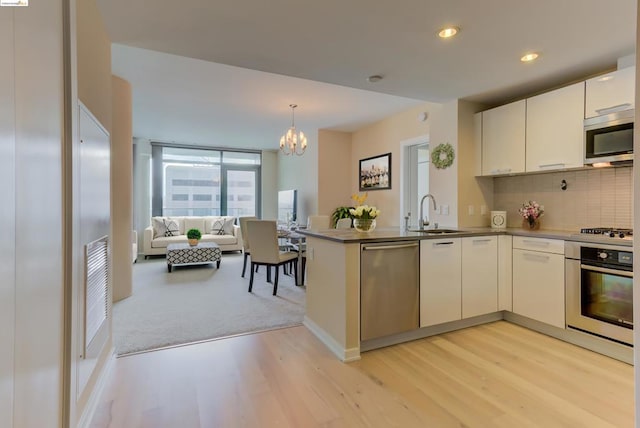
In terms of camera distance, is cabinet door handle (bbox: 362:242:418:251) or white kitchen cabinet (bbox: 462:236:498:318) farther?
white kitchen cabinet (bbox: 462:236:498:318)

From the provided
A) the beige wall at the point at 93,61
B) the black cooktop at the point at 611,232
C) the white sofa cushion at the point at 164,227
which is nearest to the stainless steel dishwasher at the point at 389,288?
the black cooktop at the point at 611,232

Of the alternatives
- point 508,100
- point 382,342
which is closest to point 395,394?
point 382,342

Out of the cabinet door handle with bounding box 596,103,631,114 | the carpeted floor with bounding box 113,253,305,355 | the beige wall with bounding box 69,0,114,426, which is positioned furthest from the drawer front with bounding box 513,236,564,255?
the beige wall with bounding box 69,0,114,426

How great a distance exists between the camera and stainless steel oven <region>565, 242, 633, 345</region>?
223 centimetres

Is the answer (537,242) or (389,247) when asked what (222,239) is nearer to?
(389,247)

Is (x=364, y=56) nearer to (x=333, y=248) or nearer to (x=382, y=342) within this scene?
(x=333, y=248)

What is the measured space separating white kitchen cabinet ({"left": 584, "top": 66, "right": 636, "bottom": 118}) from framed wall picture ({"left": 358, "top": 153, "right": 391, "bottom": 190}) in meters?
2.94

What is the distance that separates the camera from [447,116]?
3666mm

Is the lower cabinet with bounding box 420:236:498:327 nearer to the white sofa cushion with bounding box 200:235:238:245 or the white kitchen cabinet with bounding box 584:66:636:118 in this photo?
the white kitchen cabinet with bounding box 584:66:636:118

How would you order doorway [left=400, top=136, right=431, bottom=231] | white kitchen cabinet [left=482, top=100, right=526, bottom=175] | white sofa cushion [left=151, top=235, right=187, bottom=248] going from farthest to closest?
1. white sofa cushion [left=151, top=235, right=187, bottom=248]
2. doorway [left=400, top=136, right=431, bottom=231]
3. white kitchen cabinet [left=482, top=100, right=526, bottom=175]

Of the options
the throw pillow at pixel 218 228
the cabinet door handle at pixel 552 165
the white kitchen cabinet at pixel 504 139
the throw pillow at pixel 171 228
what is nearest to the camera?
the cabinet door handle at pixel 552 165

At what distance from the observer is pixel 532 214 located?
3.21 meters

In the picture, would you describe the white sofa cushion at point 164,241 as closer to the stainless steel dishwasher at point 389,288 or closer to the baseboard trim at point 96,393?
the baseboard trim at point 96,393

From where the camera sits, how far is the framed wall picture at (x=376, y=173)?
539 centimetres
